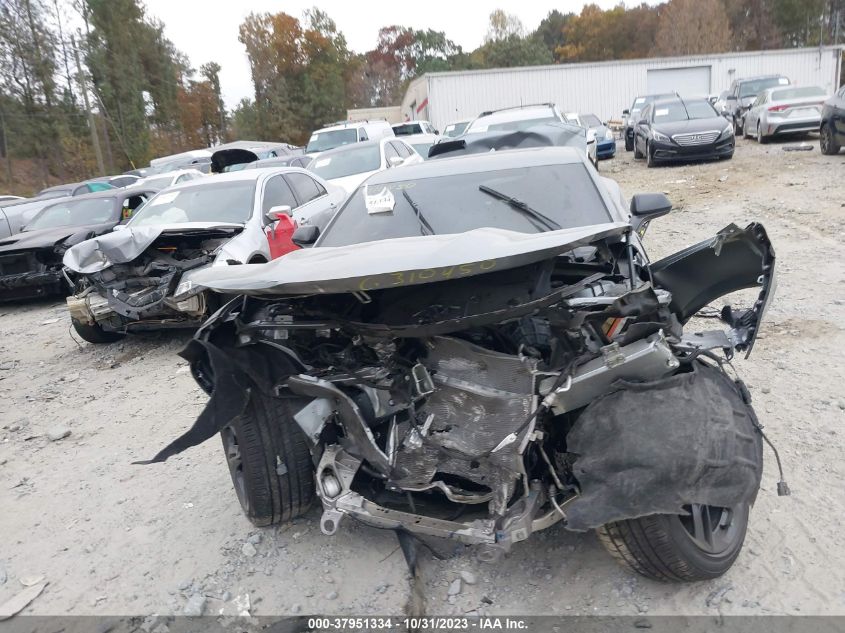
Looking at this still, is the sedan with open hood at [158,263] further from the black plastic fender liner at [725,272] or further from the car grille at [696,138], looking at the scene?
the car grille at [696,138]

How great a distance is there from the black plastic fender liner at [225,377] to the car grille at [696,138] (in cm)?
1348

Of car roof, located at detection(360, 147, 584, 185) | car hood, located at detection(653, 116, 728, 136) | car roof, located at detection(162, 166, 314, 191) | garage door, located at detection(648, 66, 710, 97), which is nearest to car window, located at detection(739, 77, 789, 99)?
car hood, located at detection(653, 116, 728, 136)

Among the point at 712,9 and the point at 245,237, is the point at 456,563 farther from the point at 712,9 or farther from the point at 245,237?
the point at 712,9

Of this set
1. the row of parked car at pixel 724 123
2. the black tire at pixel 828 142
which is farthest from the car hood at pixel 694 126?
the black tire at pixel 828 142

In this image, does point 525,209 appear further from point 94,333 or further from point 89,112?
point 89,112

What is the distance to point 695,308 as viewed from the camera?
3156 millimetres

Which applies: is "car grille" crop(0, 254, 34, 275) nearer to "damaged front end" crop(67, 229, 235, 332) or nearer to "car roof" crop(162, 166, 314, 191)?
"car roof" crop(162, 166, 314, 191)

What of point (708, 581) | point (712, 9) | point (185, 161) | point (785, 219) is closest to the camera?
point (708, 581)

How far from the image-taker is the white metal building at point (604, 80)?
30891mm

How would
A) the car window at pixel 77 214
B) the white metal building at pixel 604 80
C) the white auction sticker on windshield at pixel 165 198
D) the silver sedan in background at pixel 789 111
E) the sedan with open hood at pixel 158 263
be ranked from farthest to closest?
the white metal building at pixel 604 80, the silver sedan in background at pixel 789 111, the car window at pixel 77 214, the white auction sticker on windshield at pixel 165 198, the sedan with open hood at pixel 158 263

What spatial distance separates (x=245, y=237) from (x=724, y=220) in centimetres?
665

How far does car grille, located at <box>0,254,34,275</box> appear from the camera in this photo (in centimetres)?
920

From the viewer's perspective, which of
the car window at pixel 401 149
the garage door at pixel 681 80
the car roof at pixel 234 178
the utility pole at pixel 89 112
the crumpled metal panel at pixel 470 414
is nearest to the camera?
the crumpled metal panel at pixel 470 414

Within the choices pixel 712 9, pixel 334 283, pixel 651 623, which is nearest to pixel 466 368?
pixel 334 283
